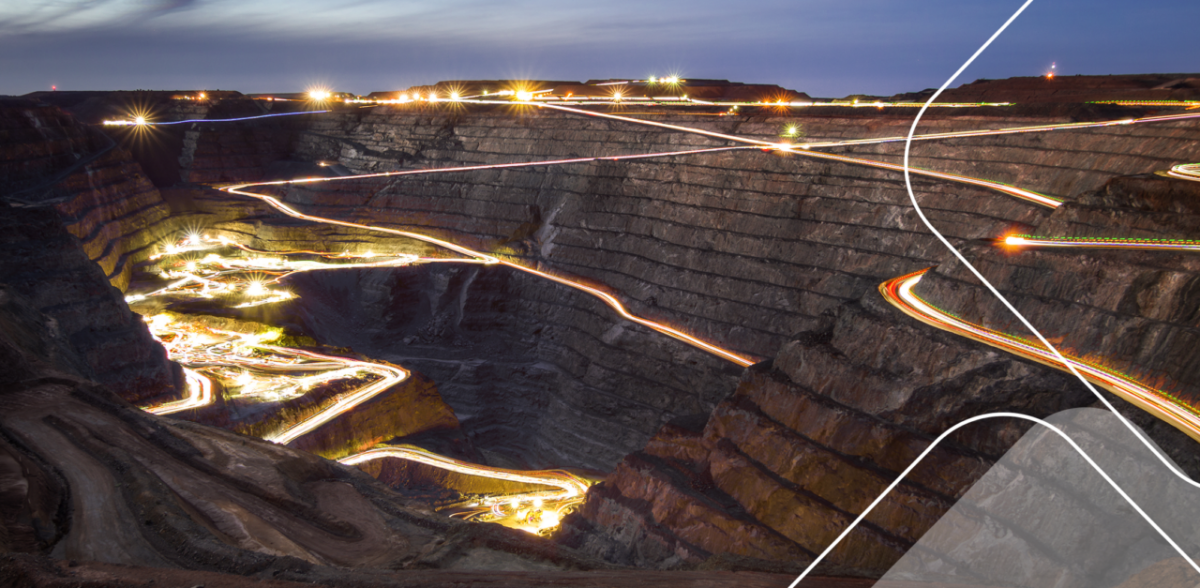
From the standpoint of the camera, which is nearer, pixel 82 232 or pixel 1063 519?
pixel 1063 519

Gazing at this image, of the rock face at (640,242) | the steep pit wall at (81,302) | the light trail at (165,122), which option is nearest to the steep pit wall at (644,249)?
the rock face at (640,242)

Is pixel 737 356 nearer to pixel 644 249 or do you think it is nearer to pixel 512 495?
pixel 644 249

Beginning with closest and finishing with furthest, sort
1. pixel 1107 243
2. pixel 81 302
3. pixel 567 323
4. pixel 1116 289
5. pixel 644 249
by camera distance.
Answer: pixel 1116 289 → pixel 1107 243 → pixel 81 302 → pixel 644 249 → pixel 567 323

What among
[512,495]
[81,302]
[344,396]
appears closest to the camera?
[81,302]

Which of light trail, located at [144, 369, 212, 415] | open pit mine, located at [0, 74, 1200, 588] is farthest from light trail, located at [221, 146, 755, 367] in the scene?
light trail, located at [144, 369, 212, 415]

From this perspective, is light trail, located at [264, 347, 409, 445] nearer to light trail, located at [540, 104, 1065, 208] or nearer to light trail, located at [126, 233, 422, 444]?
light trail, located at [126, 233, 422, 444]

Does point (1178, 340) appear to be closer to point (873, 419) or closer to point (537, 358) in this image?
point (873, 419)

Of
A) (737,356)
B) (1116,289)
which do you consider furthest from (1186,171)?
(737,356)

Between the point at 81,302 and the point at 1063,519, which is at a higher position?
the point at 81,302
